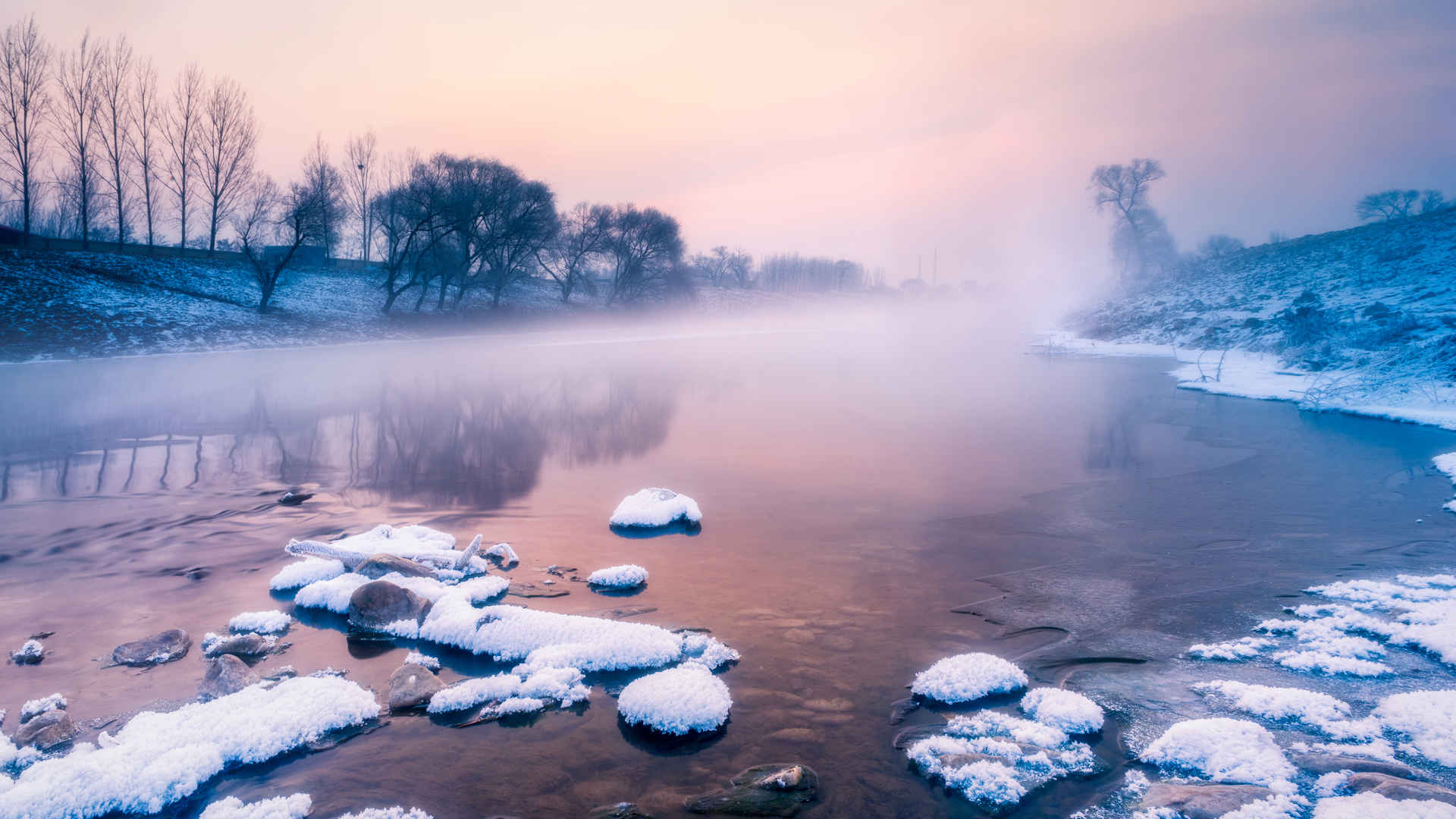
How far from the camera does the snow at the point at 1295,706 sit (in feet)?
13.9

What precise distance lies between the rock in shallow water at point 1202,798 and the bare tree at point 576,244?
60.8 m

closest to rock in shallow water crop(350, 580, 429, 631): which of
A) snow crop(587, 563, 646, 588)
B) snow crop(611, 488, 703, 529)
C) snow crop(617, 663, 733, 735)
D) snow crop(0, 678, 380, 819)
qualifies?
snow crop(0, 678, 380, 819)

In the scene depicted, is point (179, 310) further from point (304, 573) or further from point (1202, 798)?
point (1202, 798)

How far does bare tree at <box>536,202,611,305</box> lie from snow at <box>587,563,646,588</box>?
2236 inches

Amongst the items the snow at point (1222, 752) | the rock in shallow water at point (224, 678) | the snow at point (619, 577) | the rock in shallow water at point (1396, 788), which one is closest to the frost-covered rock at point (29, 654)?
the rock in shallow water at point (224, 678)

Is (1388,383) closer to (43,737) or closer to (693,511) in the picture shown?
(693,511)

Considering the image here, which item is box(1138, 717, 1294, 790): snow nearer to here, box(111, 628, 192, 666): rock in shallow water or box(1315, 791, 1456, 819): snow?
box(1315, 791, 1456, 819): snow

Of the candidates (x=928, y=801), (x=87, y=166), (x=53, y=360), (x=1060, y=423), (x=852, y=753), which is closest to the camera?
(x=928, y=801)

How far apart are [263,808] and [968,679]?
Result: 4.10 m

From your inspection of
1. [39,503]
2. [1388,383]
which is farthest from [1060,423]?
[39,503]

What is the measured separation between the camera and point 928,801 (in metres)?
3.74

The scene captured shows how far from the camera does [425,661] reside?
17.2 feet

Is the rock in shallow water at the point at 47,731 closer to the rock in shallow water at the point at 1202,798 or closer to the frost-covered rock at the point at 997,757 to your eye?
the frost-covered rock at the point at 997,757

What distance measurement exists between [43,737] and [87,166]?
5802 centimetres
